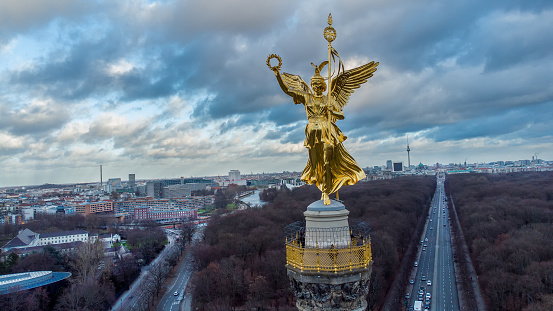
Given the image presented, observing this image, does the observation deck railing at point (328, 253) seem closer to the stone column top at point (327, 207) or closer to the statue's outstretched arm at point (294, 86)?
the stone column top at point (327, 207)

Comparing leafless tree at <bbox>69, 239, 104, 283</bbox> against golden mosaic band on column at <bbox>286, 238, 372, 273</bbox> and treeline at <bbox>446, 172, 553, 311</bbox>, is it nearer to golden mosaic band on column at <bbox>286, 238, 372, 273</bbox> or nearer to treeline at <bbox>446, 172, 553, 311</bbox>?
treeline at <bbox>446, 172, 553, 311</bbox>

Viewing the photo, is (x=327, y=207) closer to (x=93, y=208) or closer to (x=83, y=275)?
(x=83, y=275)

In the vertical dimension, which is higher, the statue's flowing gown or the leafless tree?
the statue's flowing gown

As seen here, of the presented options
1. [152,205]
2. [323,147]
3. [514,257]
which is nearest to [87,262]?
[514,257]

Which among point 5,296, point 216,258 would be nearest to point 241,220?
point 216,258

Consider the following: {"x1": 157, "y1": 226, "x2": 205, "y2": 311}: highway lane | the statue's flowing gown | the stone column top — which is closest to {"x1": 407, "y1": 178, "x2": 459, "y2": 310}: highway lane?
{"x1": 157, "y1": 226, "x2": 205, "y2": 311}: highway lane

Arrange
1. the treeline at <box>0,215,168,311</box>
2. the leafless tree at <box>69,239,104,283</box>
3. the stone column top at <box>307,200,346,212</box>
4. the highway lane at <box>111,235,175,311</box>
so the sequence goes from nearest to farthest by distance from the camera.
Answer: the stone column top at <box>307,200,346,212</box>
the treeline at <box>0,215,168,311</box>
the highway lane at <box>111,235,175,311</box>
the leafless tree at <box>69,239,104,283</box>

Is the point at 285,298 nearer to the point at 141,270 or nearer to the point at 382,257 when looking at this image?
the point at 382,257
